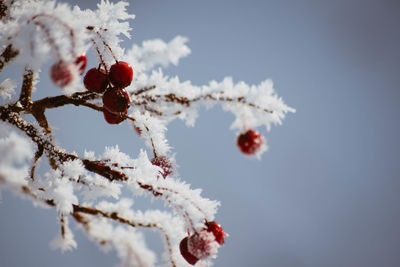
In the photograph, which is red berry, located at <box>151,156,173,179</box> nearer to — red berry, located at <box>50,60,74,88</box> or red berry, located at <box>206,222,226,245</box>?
red berry, located at <box>206,222,226,245</box>

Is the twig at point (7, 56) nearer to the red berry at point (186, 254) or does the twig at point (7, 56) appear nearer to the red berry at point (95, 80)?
the red berry at point (95, 80)

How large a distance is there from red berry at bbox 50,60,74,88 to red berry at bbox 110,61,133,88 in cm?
19

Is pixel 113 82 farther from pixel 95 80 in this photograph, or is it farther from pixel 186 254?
pixel 186 254

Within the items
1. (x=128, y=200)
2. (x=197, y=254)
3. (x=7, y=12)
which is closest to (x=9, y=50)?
Answer: (x=7, y=12)

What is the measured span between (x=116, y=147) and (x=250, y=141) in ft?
1.32

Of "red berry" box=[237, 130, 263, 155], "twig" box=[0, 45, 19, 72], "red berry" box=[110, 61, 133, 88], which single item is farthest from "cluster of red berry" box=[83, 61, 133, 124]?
"red berry" box=[237, 130, 263, 155]

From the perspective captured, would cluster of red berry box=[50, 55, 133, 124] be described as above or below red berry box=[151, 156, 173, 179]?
above

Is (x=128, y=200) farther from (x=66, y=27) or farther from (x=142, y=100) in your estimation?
(x=66, y=27)

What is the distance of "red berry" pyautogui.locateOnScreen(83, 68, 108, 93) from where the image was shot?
2.31ft

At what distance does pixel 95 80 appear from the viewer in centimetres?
71

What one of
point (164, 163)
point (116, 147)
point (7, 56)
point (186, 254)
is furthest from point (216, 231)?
point (7, 56)

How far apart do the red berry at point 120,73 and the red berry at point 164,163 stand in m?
0.24

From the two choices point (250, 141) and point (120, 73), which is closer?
point (120, 73)

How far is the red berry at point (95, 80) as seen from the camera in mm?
703
